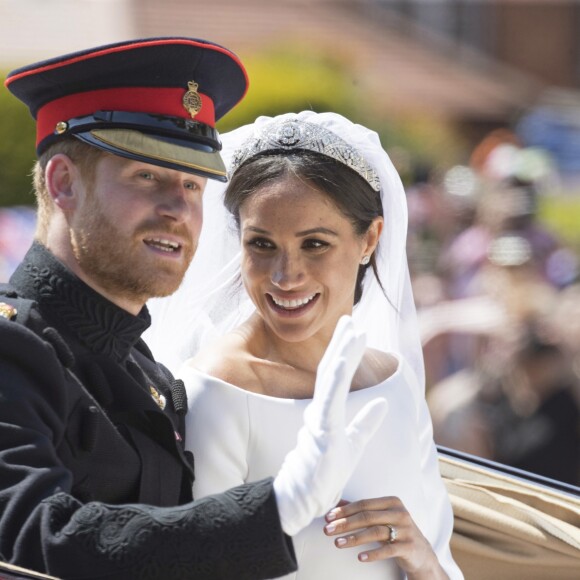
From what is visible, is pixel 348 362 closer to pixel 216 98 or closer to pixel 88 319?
pixel 88 319

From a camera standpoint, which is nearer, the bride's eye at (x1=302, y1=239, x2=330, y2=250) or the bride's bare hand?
the bride's bare hand

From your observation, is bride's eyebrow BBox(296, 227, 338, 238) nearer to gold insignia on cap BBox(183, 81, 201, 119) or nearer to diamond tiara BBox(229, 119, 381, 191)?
diamond tiara BBox(229, 119, 381, 191)

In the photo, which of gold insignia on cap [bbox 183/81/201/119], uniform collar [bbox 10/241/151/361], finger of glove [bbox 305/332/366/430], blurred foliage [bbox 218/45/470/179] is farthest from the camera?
blurred foliage [bbox 218/45/470/179]

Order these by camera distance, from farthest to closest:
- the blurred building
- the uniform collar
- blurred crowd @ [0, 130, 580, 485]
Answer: the blurred building
blurred crowd @ [0, 130, 580, 485]
the uniform collar

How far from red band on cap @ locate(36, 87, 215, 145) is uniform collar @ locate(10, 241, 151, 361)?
0.88ft

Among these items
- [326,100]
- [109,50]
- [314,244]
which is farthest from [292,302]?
[326,100]

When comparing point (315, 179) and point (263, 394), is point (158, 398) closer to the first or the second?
point (263, 394)

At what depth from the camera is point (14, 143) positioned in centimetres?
1127

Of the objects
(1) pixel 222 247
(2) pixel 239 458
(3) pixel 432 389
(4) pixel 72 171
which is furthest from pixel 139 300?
(3) pixel 432 389

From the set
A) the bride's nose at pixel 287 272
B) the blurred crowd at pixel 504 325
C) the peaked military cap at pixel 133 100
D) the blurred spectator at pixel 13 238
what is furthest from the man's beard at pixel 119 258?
the blurred spectator at pixel 13 238

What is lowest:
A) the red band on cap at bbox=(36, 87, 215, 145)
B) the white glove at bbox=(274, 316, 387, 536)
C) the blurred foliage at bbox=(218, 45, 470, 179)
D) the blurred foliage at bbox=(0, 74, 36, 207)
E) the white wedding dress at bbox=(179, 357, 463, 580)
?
the white glove at bbox=(274, 316, 387, 536)

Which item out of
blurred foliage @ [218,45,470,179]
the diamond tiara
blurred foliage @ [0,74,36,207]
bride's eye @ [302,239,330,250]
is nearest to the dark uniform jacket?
bride's eye @ [302,239,330,250]

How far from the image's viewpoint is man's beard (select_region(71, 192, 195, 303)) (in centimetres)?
228

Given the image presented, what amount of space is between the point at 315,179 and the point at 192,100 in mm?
350
